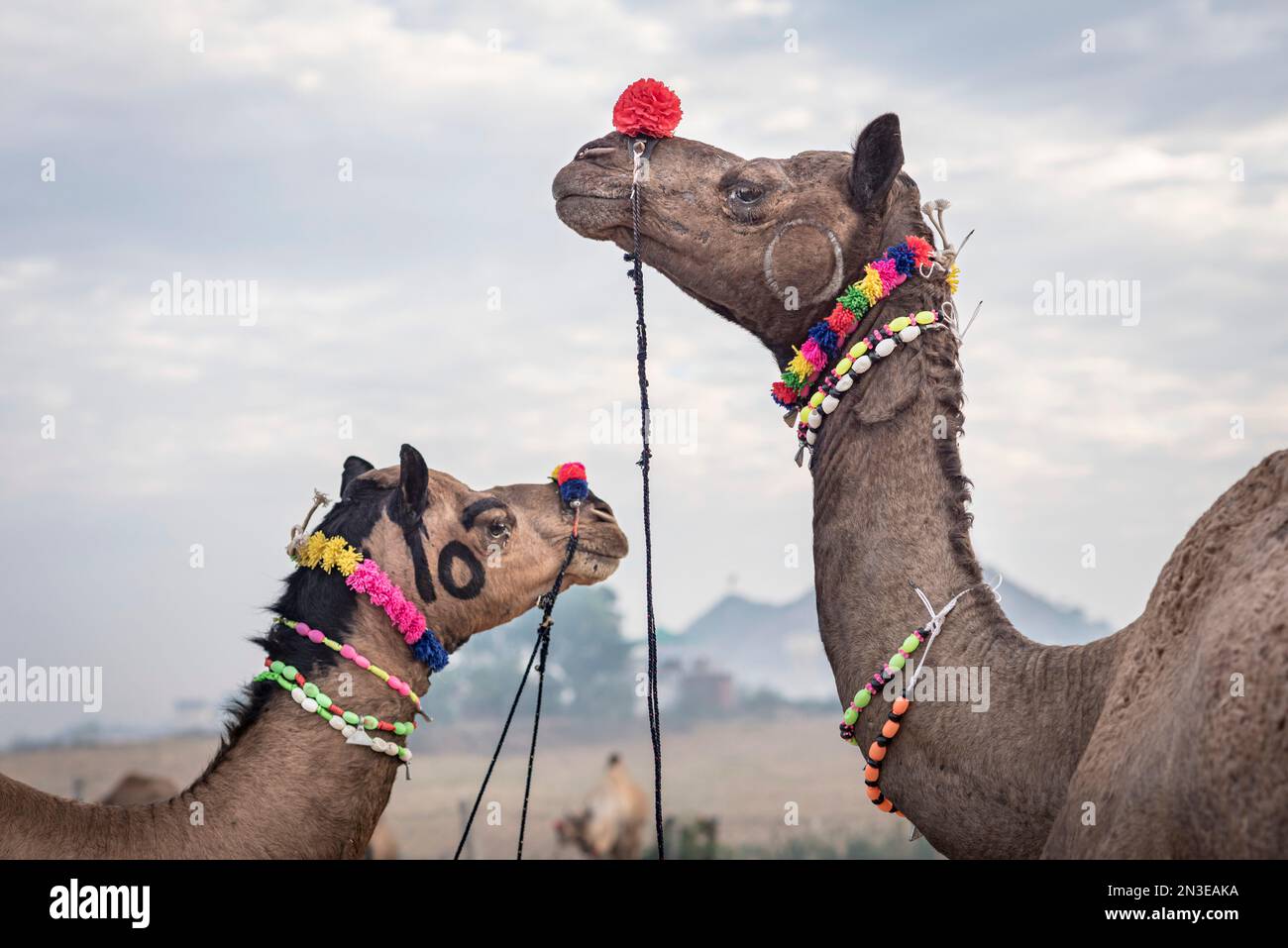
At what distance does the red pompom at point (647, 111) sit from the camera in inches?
216

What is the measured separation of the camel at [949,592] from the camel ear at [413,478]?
132cm

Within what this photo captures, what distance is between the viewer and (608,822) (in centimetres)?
1620

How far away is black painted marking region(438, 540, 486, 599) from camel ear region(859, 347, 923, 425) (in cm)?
211

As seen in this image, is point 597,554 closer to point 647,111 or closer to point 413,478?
point 413,478

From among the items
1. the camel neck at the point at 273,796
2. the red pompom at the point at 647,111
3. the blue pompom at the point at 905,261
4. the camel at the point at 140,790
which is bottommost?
the camel at the point at 140,790

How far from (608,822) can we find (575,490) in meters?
10.4

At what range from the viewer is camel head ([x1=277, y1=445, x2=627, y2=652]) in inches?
241

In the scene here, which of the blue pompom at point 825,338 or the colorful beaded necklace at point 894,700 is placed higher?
the blue pompom at point 825,338

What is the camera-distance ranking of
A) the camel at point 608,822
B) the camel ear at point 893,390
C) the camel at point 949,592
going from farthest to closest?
the camel at point 608,822 < the camel ear at point 893,390 < the camel at point 949,592

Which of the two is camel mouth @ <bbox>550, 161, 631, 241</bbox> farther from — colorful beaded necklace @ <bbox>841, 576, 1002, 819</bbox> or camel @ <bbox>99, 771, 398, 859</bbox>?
camel @ <bbox>99, 771, 398, 859</bbox>

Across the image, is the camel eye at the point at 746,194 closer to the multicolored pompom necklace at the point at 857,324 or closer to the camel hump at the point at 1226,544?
the multicolored pompom necklace at the point at 857,324

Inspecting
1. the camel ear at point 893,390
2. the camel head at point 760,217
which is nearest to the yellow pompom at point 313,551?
the camel head at point 760,217
